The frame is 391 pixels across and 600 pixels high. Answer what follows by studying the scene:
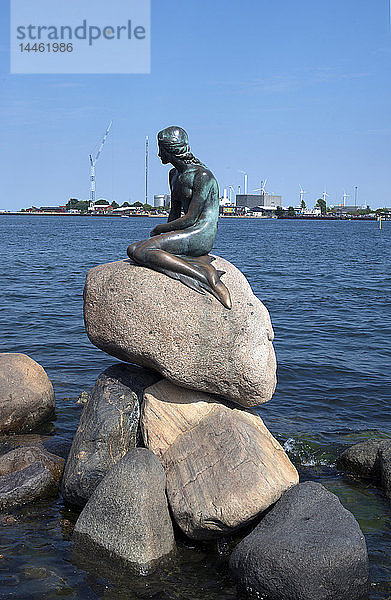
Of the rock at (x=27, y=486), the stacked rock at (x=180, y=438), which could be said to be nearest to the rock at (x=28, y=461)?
the rock at (x=27, y=486)

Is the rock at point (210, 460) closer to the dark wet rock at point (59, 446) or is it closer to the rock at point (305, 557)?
the rock at point (305, 557)

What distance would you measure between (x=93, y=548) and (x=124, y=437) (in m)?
1.51

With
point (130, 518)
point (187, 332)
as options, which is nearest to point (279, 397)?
point (187, 332)

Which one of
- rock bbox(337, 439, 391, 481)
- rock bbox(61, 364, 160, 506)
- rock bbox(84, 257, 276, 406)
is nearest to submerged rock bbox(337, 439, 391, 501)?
rock bbox(337, 439, 391, 481)

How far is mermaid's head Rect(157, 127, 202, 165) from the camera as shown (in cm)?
842

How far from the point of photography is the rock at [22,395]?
10.6 metres

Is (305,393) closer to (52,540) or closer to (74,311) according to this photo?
(52,540)

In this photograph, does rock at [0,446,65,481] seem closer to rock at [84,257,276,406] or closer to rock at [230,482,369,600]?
rock at [84,257,276,406]

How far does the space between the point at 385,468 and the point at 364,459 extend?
48cm

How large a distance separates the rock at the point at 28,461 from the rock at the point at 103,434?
369mm

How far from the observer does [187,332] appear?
7.81 metres

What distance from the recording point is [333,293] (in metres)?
28.2

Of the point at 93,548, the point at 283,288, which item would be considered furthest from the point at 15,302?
the point at 93,548

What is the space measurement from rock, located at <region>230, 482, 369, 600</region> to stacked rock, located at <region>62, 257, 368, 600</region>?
0.06 ft
